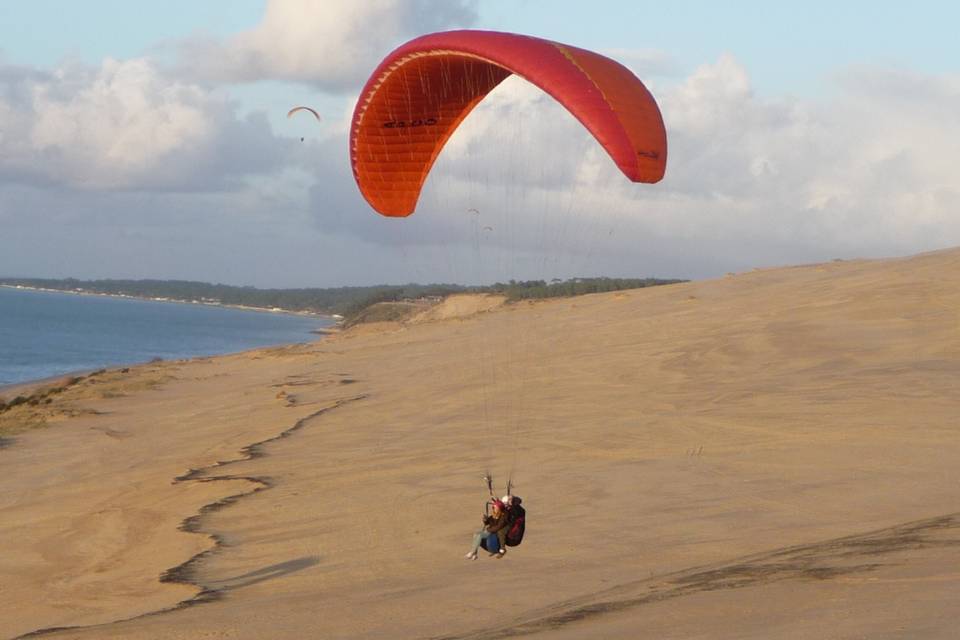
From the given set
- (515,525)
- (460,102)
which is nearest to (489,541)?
(515,525)

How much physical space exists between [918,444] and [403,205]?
807 cm

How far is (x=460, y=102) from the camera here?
47.2ft

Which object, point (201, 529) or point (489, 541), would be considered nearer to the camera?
point (489, 541)

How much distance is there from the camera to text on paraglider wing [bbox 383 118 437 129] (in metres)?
14.2

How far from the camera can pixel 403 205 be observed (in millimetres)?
14938

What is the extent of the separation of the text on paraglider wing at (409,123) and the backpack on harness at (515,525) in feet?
19.0

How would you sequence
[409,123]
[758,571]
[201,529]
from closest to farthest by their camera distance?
[758,571], [201,529], [409,123]

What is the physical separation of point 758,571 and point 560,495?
16.1 ft

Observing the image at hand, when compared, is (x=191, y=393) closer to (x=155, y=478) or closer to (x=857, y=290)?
(x=155, y=478)

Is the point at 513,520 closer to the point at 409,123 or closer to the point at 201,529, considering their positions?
the point at 201,529

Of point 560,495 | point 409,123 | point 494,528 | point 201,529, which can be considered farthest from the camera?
point 560,495

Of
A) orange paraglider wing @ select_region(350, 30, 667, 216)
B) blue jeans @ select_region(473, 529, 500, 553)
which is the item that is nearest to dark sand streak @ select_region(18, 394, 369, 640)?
blue jeans @ select_region(473, 529, 500, 553)

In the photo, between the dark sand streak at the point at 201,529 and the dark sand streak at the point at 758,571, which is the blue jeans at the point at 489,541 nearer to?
the dark sand streak at the point at 758,571

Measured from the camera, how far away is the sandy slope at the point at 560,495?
950cm
